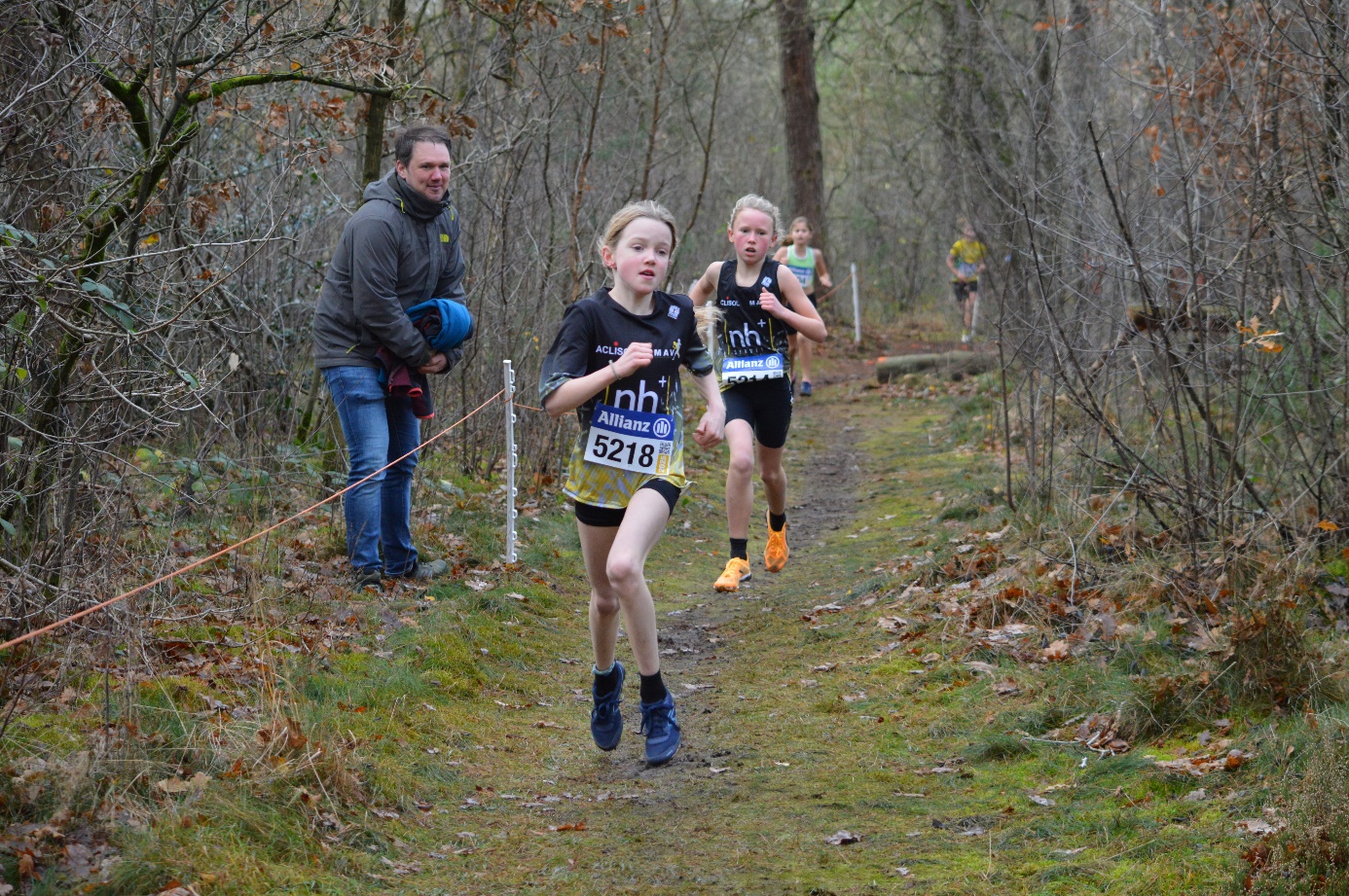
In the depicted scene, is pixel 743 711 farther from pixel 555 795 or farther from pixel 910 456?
pixel 910 456

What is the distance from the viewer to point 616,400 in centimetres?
483

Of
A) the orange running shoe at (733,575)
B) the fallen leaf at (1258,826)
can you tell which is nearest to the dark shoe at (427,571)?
the orange running shoe at (733,575)

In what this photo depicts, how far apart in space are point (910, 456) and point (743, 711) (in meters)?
7.35

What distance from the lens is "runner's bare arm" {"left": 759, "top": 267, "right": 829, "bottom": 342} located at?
7043mm

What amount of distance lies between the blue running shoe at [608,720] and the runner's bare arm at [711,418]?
980mm

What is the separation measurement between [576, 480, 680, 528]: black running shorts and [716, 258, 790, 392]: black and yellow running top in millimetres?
2704

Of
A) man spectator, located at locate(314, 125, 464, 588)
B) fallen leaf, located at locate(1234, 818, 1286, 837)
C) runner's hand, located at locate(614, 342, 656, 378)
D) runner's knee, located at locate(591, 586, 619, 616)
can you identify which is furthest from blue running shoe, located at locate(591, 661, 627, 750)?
fallen leaf, located at locate(1234, 818, 1286, 837)

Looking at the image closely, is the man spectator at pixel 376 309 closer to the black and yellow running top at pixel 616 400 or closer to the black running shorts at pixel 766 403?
the black running shorts at pixel 766 403

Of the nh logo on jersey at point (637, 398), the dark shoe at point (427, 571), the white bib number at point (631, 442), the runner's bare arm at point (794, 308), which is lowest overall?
the dark shoe at point (427, 571)

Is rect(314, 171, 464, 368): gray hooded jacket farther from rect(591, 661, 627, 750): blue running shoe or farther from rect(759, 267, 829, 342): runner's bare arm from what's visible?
rect(591, 661, 627, 750): blue running shoe

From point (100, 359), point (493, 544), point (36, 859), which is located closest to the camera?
point (36, 859)

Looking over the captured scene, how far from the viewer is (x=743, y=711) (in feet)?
18.7

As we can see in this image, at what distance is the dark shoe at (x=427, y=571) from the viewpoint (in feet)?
23.2

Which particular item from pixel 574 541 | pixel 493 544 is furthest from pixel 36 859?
pixel 574 541
